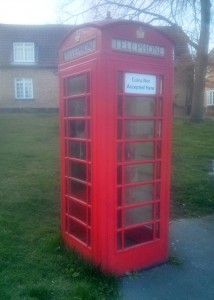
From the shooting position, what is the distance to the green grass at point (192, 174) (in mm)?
6340

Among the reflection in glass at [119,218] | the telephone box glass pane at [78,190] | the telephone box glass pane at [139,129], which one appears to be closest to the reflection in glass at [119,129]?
the telephone box glass pane at [139,129]

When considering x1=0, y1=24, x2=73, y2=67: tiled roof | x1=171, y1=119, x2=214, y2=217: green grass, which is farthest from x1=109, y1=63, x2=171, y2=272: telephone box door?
x1=0, y1=24, x2=73, y2=67: tiled roof

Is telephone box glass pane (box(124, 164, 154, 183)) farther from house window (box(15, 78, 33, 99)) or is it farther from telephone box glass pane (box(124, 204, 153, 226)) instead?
house window (box(15, 78, 33, 99))

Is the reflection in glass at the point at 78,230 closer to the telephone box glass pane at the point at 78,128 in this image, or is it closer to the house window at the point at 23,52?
the telephone box glass pane at the point at 78,128

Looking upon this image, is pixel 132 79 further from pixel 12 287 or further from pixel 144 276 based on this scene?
pixel 12 287

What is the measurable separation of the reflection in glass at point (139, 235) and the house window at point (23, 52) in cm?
2384

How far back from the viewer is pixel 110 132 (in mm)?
3604

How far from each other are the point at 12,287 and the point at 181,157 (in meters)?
7.01

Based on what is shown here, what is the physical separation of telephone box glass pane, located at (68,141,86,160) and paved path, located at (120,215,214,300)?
1474mm

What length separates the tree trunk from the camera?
15.8 metres

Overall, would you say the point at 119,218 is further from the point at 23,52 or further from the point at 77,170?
the point at 23,52

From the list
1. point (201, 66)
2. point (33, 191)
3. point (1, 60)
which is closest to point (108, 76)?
point (33, 191)

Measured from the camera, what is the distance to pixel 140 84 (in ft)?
12.4

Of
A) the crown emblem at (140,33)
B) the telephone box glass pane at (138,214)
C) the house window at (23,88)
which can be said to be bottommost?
the telephone box glass pane at (138,214)
